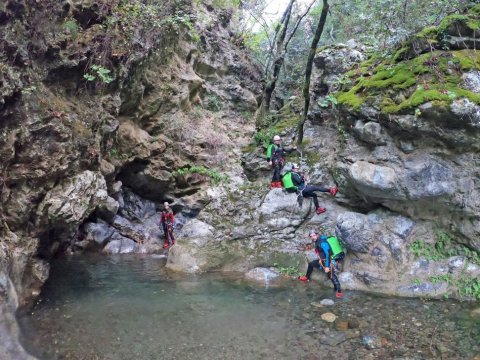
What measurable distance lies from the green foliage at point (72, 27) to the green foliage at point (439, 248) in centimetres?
1221

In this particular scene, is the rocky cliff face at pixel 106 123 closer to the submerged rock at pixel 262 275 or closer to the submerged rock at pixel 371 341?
the submerged rock at pixel 262 275

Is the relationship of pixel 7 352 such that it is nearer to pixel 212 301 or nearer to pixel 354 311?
pixel 212 301

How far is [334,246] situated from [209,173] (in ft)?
24.5

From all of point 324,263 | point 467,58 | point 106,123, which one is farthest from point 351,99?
point 106,123

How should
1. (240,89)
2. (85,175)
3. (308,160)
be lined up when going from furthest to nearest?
(240,89) → (308,160) → (85,175)

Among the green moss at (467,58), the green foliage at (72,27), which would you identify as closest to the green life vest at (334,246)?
the green moss at (467,58)

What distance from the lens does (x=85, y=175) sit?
39.5 feet

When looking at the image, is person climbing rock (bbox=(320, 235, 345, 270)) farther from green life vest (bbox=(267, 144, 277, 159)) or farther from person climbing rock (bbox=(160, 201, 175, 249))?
person climbing rock (bbox=(160, 201, 175, 249))

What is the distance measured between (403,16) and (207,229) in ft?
33.2

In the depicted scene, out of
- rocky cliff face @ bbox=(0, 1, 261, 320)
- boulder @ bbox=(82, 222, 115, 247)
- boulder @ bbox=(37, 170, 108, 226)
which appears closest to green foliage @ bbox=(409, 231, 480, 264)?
rocky cliff face @ bbox=(0, 1, 261, 320)

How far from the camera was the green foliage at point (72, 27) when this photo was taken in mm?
11930

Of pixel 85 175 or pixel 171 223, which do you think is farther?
pixel 171 223

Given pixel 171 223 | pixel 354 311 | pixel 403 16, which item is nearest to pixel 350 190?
pixel 354 311

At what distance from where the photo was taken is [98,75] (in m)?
13.0
